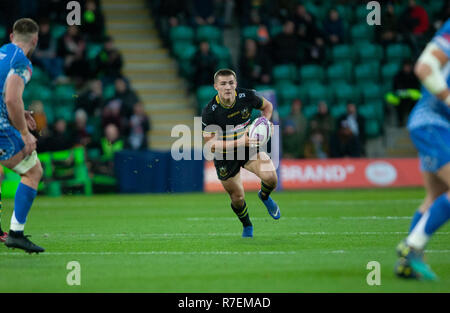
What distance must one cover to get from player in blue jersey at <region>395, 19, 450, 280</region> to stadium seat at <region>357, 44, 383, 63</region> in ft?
50.2

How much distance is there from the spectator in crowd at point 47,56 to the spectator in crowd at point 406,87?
8.94 meters

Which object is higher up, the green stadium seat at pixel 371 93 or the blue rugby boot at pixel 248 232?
the green stadium seat at pixel 371 93

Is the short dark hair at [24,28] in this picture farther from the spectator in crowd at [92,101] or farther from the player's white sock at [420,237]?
the spectator in crowd at [92,101]

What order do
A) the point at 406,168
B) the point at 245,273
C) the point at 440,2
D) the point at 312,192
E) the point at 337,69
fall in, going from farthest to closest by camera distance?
1. the point at 440,2
2. the point at 337,69
3. the point at 406,168
4. the point at 312,192
5. the point at 245,273

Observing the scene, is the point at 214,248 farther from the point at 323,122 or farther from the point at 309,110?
the point at 309,110

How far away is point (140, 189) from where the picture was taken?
1811cm

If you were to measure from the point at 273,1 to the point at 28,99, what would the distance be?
8.44m

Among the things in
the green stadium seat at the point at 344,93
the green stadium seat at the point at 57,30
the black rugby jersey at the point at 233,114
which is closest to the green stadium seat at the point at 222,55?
the green stadium seat at the point at 344,93

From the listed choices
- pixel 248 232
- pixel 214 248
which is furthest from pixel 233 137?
pixel 214 248

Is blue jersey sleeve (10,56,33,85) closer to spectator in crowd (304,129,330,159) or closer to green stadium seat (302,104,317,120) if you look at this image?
spectator in crowd (304,129,330,159)

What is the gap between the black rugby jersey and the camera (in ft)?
31.7

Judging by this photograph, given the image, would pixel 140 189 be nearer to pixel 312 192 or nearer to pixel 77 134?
pixel 77 134

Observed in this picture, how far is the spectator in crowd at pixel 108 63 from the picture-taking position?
19578 mm
